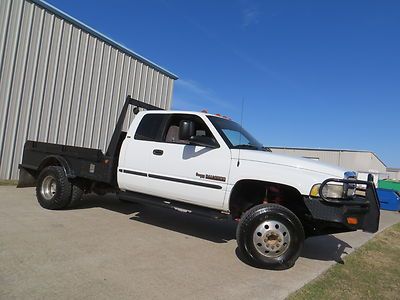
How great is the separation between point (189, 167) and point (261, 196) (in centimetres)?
122

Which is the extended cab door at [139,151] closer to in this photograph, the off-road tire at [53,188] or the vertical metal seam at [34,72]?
the off-road tire at [53,188]

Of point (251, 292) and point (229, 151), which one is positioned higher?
point (229, 151)

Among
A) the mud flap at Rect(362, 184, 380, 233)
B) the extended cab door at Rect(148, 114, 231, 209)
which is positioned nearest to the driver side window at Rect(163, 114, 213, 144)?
the extended cab door at Rect(148, 114, 231, 209)

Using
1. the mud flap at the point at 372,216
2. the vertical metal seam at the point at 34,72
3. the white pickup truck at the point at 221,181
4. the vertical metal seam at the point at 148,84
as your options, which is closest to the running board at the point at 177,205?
the white pickup truck at the point at 221,181

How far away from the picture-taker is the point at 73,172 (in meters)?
7.73

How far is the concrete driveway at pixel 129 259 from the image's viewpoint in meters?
4.10

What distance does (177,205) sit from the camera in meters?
6.40

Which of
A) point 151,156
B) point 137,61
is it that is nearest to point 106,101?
point 137,61

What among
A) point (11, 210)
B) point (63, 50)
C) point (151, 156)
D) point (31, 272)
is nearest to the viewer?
point (31, 272)

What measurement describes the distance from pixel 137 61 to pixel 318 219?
12180 millimetres

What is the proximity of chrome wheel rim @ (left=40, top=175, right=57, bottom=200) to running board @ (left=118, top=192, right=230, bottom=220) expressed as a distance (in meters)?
1.71

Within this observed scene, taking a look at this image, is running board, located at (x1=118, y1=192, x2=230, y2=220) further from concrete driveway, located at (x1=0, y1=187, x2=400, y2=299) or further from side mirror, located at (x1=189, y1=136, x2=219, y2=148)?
side mirror, located at (x1=189, y1=136, x2=219, y2=148)

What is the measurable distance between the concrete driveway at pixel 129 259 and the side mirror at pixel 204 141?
161 centimetres

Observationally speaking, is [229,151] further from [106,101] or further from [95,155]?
[106,101]
